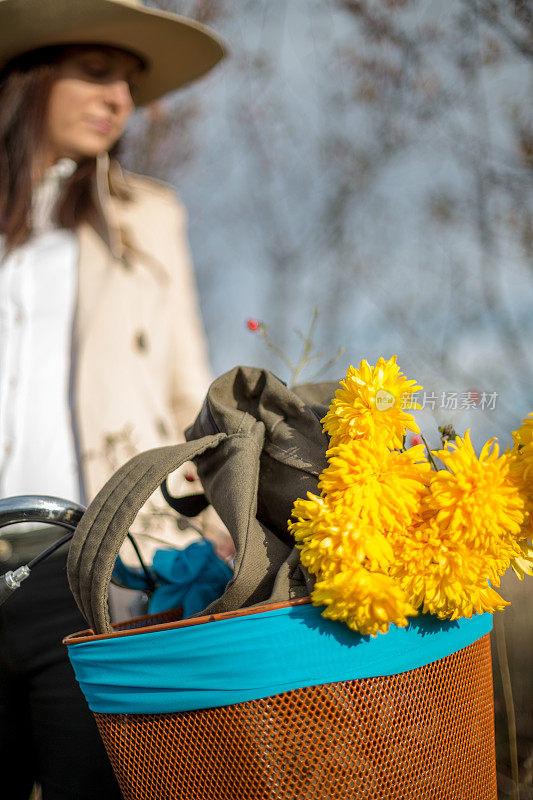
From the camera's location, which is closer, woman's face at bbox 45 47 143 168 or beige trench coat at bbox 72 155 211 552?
beige trench coat at bbox 72 155 211 552

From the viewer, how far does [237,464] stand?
0.58 metres

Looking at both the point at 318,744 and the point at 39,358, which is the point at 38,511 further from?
the point at 39,358

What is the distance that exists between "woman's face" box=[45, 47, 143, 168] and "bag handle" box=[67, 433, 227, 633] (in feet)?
3.62

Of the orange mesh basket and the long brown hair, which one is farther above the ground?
the long brown hair

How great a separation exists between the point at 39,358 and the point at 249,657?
1.01m

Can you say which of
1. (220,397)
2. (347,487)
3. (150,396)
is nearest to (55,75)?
(150,396)

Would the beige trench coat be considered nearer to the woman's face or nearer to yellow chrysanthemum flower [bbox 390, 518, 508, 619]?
the woman's face

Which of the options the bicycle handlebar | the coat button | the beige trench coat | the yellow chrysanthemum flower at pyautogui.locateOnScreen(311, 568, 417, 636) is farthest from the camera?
the coat button

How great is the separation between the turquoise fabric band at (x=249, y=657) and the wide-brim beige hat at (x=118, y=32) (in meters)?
1.37

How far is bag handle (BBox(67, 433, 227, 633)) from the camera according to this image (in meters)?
0.54

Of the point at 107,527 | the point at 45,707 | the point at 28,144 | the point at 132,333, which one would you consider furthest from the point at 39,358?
the point at 107,527

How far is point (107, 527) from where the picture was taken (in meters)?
0.56

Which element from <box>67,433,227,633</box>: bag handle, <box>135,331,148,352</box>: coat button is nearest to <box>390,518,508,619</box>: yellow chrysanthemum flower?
<box>67,433,227,633</box>: bag handle

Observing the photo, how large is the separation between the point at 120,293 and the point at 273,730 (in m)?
1.20
